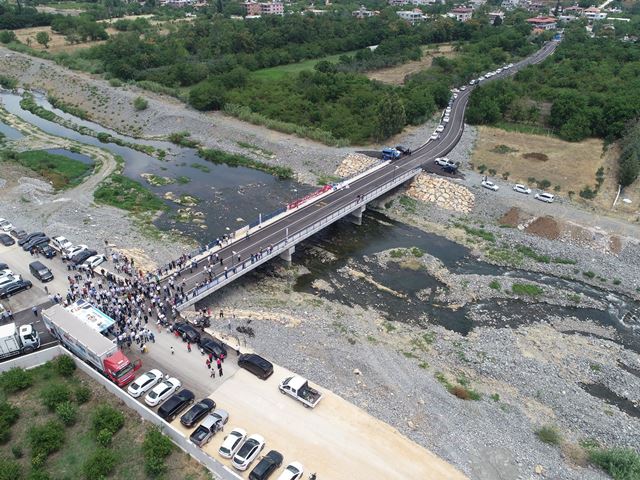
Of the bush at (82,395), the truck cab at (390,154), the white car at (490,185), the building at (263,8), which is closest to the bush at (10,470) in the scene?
the bush at (82,395)

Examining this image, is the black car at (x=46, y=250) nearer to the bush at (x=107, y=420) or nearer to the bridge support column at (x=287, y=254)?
the bush at (x=107, y=420)

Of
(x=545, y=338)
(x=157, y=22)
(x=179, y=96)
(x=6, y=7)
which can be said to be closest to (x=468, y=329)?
(x=545, y=338)

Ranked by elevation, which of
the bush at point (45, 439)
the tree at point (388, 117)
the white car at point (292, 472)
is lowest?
the white car at point (292, 472)

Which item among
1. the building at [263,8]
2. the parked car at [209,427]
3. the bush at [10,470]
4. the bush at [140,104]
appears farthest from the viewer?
the building at [263,8]

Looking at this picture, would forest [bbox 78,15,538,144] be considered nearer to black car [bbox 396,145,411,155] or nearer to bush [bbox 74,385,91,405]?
black car [bbox 396,145,411,155]

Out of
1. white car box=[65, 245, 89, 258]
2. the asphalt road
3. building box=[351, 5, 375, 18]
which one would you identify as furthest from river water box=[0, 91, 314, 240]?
building box=[351, 5, 375, 18]

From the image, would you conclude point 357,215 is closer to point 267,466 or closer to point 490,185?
Result: point 490,185

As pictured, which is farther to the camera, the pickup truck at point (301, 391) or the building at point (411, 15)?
the building at point (411, 15)

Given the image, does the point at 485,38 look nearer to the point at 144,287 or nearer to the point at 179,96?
the point at 179,96
